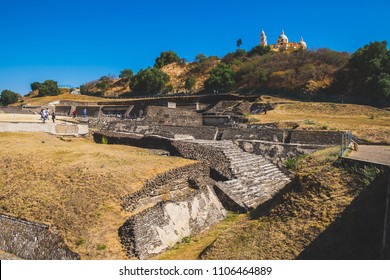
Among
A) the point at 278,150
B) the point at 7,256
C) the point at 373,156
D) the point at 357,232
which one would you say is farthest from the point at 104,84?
the point at 357,232

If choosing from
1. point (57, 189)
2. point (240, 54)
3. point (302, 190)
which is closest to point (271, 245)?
point (302, 190)

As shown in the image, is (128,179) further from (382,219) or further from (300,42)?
(300,42)

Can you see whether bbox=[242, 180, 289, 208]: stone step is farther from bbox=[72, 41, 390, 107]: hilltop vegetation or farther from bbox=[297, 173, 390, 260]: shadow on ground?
bbox=[72, 41, 390, 107]: hilltop vegetation

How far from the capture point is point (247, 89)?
156 feet

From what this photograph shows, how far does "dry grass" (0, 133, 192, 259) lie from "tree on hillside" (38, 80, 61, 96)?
189 ft

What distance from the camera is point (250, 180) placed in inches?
490

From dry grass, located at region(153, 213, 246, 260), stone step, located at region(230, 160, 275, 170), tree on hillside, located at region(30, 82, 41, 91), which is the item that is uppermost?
tree on hillside, located at region(30, 82, 41, 91)

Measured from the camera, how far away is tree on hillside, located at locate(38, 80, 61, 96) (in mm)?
64938

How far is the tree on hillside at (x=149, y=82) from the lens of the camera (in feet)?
188

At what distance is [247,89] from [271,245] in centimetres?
4243

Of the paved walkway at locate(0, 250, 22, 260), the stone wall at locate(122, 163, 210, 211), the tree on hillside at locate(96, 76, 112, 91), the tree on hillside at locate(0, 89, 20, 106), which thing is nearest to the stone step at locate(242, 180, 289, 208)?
the stone wall at locate(122, 163, 210, 211)

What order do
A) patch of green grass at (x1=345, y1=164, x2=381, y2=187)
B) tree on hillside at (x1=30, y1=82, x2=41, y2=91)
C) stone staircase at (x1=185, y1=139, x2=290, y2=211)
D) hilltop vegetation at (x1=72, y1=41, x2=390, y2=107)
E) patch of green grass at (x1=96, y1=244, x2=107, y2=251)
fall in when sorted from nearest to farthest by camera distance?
patch of green grass at (x1=345, y1=164, x2=381, y2=187) < patch of green grass at (x1=96, y1=244, x2=107, y2=251) < stone staircase at (x1=185, y1=139, x2=290, y2=211) < hilltop vegetation at (x1=72, y1=41, x2=390, y2=107) < tree on hillside at (x1=30, y1=82, x2=41, y2=91)

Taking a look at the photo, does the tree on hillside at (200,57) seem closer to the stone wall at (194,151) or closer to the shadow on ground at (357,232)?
the stone wall at (194,151)

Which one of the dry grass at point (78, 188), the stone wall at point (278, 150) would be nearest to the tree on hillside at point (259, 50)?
the stone wall at point (278, 150)
